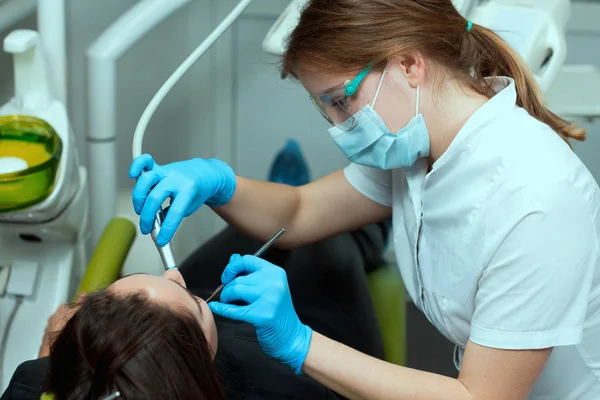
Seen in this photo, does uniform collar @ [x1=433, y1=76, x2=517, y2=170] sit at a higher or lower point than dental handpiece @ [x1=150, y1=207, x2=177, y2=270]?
higher

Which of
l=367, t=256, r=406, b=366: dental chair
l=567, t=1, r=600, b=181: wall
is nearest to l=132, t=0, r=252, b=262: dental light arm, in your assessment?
l=367, t=256, r=406, b=366: dental chair

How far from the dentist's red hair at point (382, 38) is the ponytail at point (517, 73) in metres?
0.02

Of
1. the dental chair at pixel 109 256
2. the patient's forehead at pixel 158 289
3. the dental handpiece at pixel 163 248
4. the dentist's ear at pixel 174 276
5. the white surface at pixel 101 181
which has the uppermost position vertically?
the patient's forehead at pixel 158 289

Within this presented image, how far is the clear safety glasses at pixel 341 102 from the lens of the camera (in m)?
1.11

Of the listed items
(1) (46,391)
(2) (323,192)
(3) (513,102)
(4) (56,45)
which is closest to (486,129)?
(3) (513,102)

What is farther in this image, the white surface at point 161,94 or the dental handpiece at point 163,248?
the white surface at point 161,94

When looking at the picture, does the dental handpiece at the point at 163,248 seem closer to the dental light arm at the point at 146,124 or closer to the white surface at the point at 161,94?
the dental light arm at the point at 146,124

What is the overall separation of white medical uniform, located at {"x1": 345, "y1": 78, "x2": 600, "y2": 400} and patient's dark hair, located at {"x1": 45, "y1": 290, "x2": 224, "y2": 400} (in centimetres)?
42

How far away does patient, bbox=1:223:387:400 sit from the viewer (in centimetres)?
85

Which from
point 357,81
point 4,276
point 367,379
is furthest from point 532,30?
point 4,276

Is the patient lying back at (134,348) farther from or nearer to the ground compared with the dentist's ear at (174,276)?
farther from the ground

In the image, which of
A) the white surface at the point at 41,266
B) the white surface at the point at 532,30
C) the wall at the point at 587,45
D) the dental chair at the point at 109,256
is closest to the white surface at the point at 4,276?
the white surface at the point at 41,266

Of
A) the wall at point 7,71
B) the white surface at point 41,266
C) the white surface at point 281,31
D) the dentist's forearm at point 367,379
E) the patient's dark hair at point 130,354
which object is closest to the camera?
the patient's dark hair at point 130,354

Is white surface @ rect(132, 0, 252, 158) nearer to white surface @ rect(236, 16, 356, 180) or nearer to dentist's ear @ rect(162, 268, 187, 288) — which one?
dentist's ear @ rect(162, 268, 187, 288)
